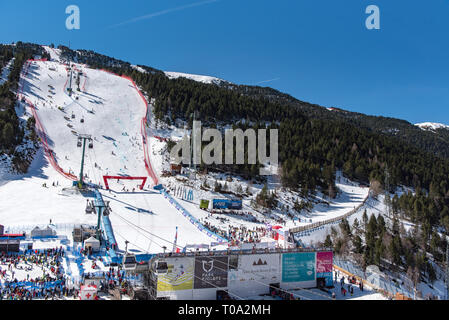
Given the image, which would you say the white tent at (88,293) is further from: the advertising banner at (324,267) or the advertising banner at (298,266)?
the advertising banner at (324,267)

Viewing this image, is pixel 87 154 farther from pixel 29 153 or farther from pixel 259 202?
pixel 259 202

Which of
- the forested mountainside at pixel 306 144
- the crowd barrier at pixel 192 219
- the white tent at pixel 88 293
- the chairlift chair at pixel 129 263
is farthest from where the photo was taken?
the forested mountainside at pixel 306 144

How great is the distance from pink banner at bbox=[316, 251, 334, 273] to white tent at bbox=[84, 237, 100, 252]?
14528mm

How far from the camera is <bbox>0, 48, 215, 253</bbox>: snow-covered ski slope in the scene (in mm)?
29281

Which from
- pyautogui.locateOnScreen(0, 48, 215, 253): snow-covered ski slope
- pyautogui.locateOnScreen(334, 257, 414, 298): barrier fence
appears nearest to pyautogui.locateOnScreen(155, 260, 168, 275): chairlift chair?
pyautogui.locateOnScreen(0, 48, 215, 253): snow-covered ski slope

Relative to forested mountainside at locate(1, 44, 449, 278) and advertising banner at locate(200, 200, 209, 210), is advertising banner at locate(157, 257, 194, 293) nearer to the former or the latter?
forested mountainside at locate(1, 44, 449, 278)

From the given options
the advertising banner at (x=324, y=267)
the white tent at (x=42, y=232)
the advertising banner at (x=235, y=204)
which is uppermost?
the advertising banner at (x=235, y=204)

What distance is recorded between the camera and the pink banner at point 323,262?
22.6m

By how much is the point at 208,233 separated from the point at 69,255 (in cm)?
1209

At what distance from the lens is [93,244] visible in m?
23.4

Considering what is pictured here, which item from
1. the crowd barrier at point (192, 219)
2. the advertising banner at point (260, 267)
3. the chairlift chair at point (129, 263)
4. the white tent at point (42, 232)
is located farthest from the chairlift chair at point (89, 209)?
the advertising banner at point (260, 267)

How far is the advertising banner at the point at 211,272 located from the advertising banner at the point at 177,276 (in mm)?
405

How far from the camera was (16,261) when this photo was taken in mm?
20250
